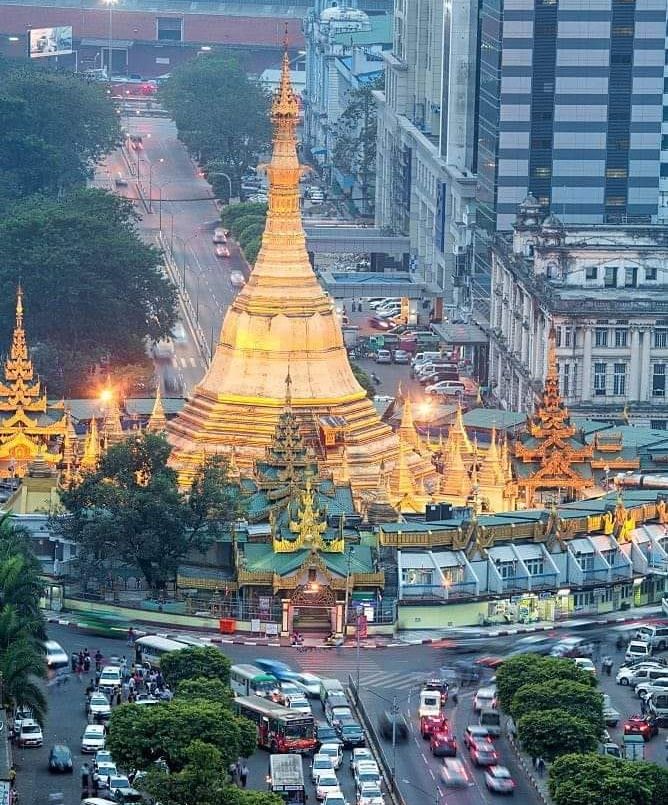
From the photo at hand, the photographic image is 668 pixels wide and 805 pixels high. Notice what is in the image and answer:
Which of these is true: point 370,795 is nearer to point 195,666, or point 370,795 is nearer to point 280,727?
point 280,727

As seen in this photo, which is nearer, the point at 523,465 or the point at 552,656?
the point at 552,656

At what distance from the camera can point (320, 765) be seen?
13825cm

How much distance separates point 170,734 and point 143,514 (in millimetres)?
30134

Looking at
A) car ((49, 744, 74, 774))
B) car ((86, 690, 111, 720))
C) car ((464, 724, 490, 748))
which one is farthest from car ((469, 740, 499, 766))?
car ((49, 744, 74, 774))

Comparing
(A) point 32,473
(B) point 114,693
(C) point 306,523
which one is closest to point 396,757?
(B) point 114,693

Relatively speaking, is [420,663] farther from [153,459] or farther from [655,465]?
[655,465]

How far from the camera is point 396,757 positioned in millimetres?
141000

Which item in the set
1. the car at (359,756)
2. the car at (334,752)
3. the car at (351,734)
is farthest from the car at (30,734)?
the car at (359,756)

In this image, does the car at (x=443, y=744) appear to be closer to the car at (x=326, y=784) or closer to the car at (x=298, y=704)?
the car at (x=298, y=704)

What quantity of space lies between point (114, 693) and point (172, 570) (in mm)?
15787

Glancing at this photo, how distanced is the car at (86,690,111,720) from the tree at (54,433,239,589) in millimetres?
16081

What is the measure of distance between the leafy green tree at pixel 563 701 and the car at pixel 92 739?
46.7ft

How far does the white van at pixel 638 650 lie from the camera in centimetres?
15475

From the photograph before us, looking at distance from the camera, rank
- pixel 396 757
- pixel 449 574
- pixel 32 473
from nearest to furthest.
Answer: pixel 396 757 → pixel 449 574 → pixel 32 473
